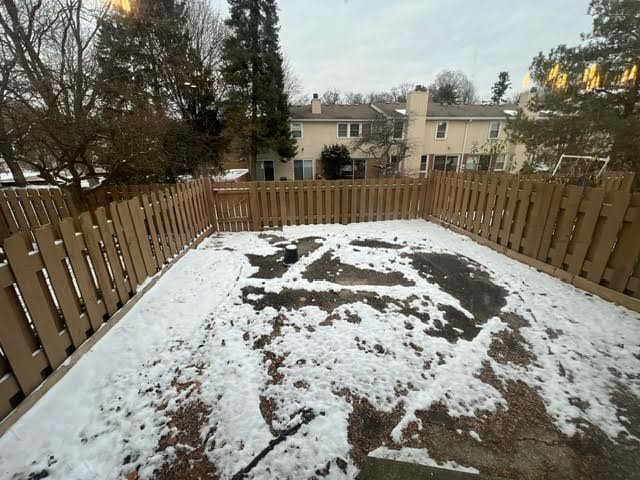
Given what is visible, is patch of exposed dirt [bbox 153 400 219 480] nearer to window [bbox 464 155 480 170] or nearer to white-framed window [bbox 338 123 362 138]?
white-framed window [bbox 338 123 362 138]

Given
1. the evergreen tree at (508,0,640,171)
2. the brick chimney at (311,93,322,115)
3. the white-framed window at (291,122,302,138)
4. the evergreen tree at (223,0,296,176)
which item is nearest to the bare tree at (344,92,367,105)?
the brick chimney at (311,93,322,115)

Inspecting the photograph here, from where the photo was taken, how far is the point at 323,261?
171 inches

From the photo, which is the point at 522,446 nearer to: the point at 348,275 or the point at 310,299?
the point at 310,299

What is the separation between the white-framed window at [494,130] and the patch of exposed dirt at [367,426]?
23.6 m

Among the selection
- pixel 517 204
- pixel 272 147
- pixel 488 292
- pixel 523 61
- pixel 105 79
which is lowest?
pixel 488 292

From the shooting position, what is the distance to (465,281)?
370 centimetres

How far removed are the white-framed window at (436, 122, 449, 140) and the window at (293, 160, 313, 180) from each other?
9611 millimetres

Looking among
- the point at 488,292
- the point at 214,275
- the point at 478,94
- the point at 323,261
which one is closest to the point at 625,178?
the point at 488,292

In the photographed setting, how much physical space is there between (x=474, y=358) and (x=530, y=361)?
481 mm

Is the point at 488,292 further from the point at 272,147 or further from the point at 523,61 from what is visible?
the point at 272,147

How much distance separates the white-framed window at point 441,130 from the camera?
61.9ft

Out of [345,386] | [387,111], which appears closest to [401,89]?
[387,111]

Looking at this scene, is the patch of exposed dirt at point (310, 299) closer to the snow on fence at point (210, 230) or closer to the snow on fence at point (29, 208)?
the snow on fence at point (210, 230)

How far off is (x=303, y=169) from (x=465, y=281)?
1642cm
